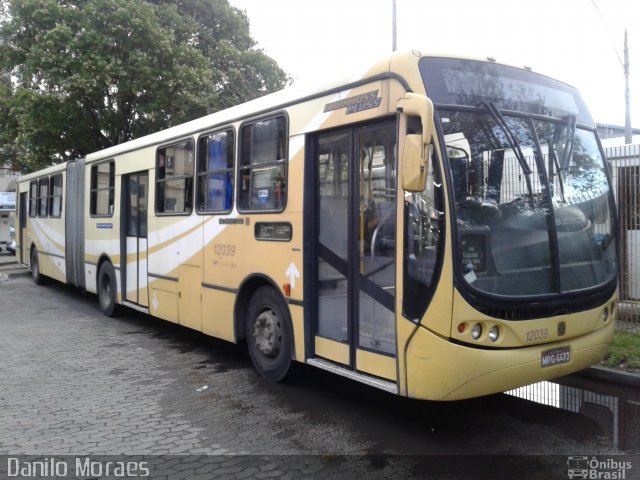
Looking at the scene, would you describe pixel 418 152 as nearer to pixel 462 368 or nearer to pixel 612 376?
pixel 462 368

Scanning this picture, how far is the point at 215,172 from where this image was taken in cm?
696

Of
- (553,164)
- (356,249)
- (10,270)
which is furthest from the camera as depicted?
(10,270)

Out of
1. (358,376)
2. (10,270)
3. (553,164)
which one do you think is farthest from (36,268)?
(553,164)

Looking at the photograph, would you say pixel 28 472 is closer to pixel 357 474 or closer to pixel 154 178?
pixel 357 474

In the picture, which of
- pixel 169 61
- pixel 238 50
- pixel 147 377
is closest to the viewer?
pixel 147 377

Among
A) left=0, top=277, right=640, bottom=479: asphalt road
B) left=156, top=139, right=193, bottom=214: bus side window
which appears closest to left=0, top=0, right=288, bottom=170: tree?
left=156, top=139, right=193, bottom=214: bus side window

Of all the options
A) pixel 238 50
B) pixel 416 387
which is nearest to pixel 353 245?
pixel 416 387

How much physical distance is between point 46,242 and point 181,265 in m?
7.97

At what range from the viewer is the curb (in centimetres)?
588

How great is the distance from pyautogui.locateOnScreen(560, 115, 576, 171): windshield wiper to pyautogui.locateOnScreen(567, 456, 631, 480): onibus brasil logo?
2295mm

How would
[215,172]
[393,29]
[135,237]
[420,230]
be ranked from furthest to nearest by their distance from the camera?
[393,29]
[135,237]
[215,172]
[420,230]

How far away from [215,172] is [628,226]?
18.8 ft

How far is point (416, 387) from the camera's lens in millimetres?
4203

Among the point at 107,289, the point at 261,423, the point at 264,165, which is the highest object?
the point at 264,165
